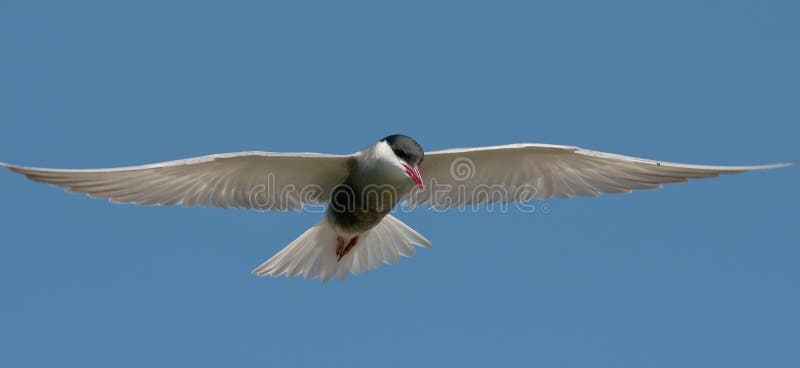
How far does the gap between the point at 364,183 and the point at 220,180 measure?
1266 mm

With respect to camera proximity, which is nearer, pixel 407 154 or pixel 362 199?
pixel 407 154

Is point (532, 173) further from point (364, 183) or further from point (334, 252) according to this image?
point (334, 252)

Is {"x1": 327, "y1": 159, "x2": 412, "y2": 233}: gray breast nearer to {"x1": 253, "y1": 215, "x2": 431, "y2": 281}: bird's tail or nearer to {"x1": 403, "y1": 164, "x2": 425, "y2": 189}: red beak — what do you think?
{"x1": 403, "y1": 164, "x2": 425, "y2": 189}: red beak

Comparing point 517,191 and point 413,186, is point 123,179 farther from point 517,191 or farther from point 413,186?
point 517,191

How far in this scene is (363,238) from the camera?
10.5m

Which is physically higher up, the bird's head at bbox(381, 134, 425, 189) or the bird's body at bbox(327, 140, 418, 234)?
the bird's head at bbox(381, 134, 425, 189)

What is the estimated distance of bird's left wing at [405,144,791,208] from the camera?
9.53 meters

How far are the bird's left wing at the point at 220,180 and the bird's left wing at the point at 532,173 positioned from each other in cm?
103

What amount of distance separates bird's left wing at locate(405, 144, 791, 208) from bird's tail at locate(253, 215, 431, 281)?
1.23 feet

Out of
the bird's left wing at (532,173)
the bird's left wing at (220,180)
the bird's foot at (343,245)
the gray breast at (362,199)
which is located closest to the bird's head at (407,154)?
the gray breast at (362,199)

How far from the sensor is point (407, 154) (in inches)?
362

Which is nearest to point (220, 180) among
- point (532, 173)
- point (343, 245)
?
point (343, 245)

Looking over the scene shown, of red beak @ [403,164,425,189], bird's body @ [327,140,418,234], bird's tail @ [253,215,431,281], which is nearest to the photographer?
red beak @ [403,164,425,189]

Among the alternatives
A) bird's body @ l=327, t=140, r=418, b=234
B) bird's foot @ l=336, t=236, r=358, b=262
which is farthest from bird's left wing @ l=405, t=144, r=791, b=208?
bird's foot @ l=336, t=236, r=358, b=262
